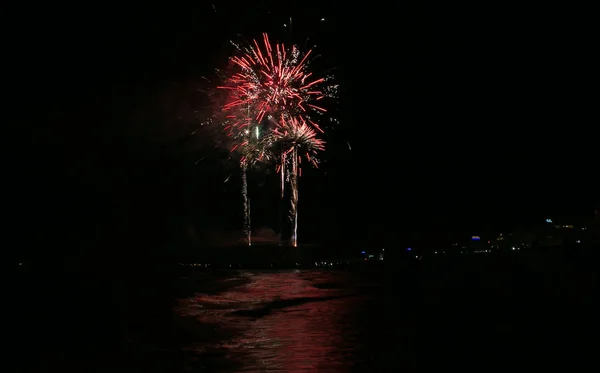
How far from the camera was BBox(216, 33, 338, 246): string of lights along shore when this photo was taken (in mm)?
28844

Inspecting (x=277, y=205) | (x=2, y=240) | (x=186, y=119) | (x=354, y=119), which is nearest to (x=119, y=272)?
(x=2, y=240)

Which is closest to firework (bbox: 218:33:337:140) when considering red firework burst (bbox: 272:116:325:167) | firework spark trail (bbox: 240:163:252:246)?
red firework burst (bbox: 272:116:325:167)

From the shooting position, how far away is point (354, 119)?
55.2 meters

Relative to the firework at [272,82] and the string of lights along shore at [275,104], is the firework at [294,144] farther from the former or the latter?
the firework at [272,82]

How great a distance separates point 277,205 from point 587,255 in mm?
19794

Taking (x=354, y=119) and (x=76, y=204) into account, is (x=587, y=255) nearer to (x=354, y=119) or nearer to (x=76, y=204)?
(x=76, y=204)

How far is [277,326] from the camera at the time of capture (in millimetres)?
11867

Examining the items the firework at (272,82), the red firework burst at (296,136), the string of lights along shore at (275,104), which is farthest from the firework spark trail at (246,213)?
the firework at (272,82)

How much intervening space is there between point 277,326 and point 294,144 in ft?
64.1

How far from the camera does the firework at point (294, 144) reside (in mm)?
30297

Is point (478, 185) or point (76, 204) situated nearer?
point (76, 204)

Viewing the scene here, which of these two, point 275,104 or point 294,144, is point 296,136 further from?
point 275,104

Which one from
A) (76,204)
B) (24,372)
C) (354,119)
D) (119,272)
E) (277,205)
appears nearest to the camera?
(24,372)

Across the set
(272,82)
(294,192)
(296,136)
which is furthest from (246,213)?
(272,82)
